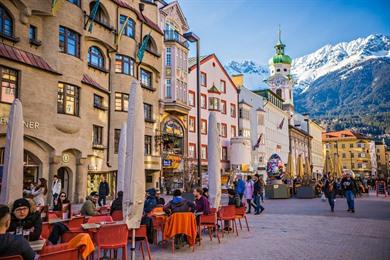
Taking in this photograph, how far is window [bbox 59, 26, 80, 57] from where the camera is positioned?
25453 mm

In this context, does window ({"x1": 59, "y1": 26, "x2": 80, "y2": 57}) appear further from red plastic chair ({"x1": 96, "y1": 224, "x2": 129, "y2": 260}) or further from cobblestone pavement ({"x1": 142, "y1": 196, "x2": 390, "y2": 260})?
red plastic chair ({"x1": 96, "y1": 224, "x2": 129, "y2": 260})

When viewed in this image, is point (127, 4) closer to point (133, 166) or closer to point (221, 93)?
point (221, 93)

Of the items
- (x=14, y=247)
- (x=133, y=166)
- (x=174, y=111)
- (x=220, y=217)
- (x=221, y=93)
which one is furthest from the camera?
(x=221, y=93)

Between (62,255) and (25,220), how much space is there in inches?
76.8

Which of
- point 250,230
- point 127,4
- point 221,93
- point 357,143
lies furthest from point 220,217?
point 357,143

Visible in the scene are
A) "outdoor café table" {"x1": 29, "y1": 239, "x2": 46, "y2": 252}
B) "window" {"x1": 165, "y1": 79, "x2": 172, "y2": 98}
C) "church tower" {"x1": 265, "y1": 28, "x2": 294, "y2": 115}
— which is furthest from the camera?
"church tower" {"x1": 265, "y1": 28, "x2": 294, "y2": 115}

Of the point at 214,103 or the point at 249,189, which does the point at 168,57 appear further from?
the point at 249,189

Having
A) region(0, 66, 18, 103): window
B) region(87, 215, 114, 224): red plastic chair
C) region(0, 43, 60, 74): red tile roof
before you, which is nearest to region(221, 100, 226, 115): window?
region(0, 43, 60, 74): red tile roof

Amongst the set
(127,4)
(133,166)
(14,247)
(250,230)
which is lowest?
(250,230)

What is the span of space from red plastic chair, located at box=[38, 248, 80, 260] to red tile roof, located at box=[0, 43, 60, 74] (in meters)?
18.1

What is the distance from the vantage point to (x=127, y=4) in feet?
111

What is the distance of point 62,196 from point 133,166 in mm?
6843

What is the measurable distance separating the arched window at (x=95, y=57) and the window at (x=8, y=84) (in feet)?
27.5

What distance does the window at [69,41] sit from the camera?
2545cm
